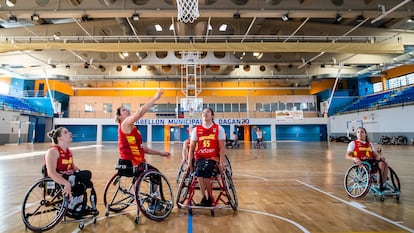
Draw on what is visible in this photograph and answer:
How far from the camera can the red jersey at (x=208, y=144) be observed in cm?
338

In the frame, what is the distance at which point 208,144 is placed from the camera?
338 centimetres

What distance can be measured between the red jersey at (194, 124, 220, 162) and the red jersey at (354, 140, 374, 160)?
259 centimetres

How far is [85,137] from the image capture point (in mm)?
29781

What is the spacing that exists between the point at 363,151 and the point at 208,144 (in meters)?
2.82

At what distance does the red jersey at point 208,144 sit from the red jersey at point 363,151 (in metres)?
2.59

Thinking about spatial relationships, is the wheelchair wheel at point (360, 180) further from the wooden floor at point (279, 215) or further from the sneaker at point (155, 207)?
the sneaker at point (155, 207)

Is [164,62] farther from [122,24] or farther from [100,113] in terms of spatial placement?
[100,113]

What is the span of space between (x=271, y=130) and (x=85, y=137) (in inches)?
919

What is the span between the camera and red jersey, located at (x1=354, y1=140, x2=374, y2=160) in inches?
161

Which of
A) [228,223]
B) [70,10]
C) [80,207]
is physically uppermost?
[70,10]

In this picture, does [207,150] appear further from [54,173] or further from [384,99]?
[384,99]

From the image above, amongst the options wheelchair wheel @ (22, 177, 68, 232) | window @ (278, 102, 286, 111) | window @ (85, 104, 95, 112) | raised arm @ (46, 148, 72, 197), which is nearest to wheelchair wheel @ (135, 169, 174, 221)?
raised arm @ (46, 148, 72, 197)

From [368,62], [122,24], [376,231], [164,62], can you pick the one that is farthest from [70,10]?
[368,62]

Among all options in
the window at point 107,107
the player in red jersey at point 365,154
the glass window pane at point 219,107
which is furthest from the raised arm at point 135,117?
the window at point 107,107
